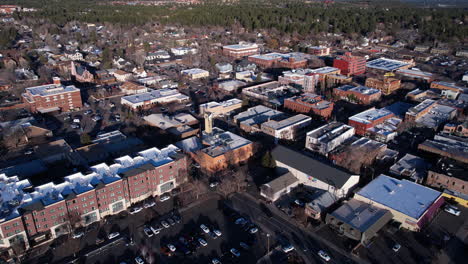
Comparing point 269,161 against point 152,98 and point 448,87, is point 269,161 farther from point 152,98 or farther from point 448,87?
point 448,87

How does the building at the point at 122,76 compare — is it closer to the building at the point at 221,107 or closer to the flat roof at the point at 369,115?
the building at the point at 221,107

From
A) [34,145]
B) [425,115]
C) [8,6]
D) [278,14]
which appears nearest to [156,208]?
[34,145]

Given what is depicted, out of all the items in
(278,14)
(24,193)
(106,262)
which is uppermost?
(278,14)

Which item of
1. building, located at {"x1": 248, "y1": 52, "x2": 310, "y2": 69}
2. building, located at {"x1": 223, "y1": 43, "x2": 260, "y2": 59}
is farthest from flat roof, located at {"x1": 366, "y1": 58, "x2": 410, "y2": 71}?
building, located at {"x1": 223, "y1": 43, "x2": 260, "y2": 59}

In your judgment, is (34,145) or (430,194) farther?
(34,145)

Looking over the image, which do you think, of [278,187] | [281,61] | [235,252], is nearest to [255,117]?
[278,187]

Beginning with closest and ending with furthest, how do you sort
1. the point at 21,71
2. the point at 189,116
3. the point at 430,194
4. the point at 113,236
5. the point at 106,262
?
the point at 106,262
the point at 113,236
the point at 430,194
the point at 189,116
the point at 21,71

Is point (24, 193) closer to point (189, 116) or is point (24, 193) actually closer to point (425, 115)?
point (189, 116)

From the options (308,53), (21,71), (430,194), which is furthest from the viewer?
(308,53)

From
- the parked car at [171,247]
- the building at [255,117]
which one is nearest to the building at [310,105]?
the building at [255,117]
